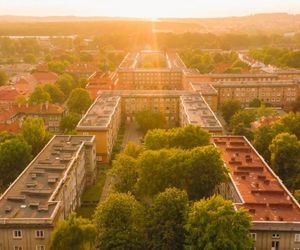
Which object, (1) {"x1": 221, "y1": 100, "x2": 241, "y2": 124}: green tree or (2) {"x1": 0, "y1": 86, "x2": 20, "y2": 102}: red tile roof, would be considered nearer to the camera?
(1) {"x1": 221, "y1": 100, "x2": 241, "y2": 124}: green tree

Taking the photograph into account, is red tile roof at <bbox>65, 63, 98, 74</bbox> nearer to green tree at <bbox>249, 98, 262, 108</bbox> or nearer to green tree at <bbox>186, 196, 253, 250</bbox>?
green tree at <bbox>249, 98, 262, 108</bbox>

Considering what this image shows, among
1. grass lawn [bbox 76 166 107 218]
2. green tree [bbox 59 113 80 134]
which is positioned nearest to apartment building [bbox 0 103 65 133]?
green tree [bbox 59 113 80 134]

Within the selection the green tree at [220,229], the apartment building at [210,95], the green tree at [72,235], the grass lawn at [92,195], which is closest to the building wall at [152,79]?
the apartment building at [210,95]

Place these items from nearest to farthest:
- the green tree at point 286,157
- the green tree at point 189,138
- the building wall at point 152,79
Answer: the green tree at point 189,138
the green tree at point 286,157
the building wall at point 152,79

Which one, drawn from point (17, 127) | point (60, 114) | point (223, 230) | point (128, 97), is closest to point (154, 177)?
point (223, 230)

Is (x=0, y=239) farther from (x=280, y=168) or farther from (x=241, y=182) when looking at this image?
(x=280, y=168)

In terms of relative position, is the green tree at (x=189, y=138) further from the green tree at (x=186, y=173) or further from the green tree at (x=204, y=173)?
the green tree at (x=204, y=173)

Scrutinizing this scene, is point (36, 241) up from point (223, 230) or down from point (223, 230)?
down
